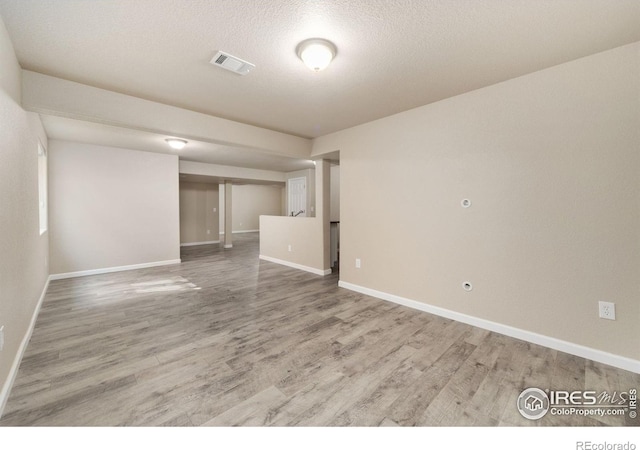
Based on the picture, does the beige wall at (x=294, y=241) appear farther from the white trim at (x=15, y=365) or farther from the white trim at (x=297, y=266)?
the white trim at (x=15, y=365)

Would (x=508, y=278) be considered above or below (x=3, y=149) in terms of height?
below

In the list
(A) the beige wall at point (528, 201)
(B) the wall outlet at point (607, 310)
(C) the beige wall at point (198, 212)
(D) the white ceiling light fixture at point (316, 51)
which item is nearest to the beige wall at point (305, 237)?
(A) the beige wall at point (528, 201)

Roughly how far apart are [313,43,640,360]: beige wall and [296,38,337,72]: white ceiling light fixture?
1.61 m

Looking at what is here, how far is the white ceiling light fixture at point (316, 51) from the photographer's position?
187 cm

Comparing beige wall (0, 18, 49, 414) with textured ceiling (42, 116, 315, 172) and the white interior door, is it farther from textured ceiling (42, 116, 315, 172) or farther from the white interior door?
the white interior door

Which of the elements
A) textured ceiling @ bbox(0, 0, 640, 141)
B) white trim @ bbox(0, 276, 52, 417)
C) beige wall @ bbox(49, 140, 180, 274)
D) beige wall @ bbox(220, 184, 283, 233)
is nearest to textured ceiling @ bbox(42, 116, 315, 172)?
beige wall @ bbox(49, 140, 180, 274)

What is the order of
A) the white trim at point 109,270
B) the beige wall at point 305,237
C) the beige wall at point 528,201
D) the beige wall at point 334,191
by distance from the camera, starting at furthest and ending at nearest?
the beige wall at point 334,191
the beige wall at point 305,237
the white trim at point 109,270
the beige wall at point 528,201

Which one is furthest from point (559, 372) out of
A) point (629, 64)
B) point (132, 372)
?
point (132, 372)

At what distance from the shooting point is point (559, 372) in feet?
6.38

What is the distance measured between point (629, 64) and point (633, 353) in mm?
2153

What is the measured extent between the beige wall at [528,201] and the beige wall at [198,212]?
712 cm

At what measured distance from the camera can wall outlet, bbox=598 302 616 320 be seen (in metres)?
2.03

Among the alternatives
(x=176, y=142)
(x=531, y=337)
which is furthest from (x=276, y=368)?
(x=176, y=142)
